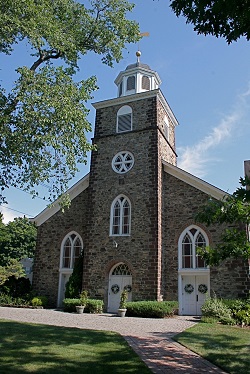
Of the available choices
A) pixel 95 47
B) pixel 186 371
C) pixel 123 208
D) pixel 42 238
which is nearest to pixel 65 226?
pixel 42 238

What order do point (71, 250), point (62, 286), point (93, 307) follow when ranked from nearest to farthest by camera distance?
1. point (93, 307)
2. point (62, 286)
3. point (71, 250)

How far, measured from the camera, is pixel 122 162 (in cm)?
2067

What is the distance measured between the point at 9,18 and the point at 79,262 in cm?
1379

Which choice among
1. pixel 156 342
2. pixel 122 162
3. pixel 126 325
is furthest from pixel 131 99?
pixel 156 342

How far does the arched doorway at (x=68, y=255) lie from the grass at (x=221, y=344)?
10.2 metres

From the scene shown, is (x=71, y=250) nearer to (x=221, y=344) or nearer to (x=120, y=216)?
(x=120, y=216)

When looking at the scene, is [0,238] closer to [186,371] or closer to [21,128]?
[21,128]

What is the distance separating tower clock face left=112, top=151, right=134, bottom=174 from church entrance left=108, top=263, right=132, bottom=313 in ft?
18.7

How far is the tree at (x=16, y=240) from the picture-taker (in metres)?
53.5

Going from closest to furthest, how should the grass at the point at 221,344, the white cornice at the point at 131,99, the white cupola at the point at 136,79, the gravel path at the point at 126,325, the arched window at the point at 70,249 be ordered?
the grass at the point at 221,344 → the gravel path at the point at 126,325 → the arched window at the point at 70,249 → the white cornice at the point at 131,99 → the white cupola at the point at 136,79

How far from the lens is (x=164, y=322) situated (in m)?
14.0

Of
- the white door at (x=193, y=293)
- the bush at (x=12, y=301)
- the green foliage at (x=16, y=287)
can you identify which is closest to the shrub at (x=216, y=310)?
the white door at (x=193, y=293)

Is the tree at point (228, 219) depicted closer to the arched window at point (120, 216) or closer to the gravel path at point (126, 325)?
the gravel path at point (126, 325)

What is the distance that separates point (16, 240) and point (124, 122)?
40275 millimetres
